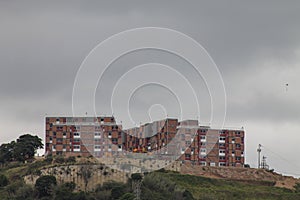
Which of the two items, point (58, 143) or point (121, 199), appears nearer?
point (121, 199)

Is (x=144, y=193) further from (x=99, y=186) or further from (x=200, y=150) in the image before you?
(x=200, y=150)

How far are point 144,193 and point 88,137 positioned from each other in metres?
48.1

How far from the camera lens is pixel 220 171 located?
127750 millimetres

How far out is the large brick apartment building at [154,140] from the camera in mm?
139000

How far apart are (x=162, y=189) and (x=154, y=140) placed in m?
44.6

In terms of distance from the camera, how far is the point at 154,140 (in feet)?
473

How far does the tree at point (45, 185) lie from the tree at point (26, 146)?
94.7ft

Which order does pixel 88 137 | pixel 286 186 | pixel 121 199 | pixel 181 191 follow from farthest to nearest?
pixel 88 137
pixel 286 186
pixel 181 191
pixel 121 199

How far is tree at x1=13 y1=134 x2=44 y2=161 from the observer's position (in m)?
128

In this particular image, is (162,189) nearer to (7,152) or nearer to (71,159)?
(71,159)

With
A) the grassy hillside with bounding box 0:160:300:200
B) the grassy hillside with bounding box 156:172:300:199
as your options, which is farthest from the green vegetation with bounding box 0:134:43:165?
the grassy hillside with bounding box 156:172:300:199

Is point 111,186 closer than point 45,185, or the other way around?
point 45,185

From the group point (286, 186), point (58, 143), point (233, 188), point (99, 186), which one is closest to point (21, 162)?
point (58, 143)

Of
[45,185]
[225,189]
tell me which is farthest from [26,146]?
[225,189]
